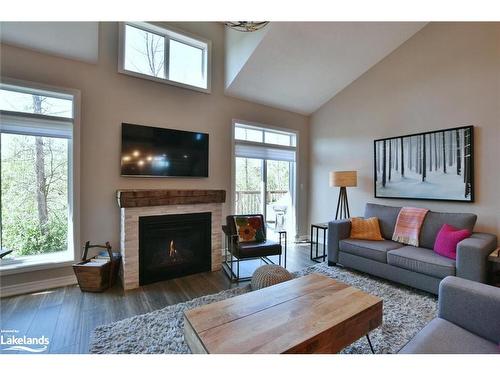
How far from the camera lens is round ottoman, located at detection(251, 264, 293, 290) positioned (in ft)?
7.16

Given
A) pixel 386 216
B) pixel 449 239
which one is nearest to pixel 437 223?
pixel 449 239

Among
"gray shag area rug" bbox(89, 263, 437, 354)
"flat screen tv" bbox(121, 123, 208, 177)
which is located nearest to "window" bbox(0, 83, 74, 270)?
"flat screen tv" bbox(121, 123, 208, 177)

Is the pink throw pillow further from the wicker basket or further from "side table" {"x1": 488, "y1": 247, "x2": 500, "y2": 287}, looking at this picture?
the wicker basket

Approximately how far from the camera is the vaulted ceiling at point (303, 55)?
10.3 feet

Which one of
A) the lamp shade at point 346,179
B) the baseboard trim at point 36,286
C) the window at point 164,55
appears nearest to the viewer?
the baseboard trim at point 36,286

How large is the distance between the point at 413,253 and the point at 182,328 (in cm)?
263

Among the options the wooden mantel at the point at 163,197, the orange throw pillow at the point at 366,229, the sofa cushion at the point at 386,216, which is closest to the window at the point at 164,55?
the wooden mantel at the point at 163,197

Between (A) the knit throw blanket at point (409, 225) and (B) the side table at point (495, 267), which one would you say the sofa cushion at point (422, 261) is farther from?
(B) the side table at point (495, 267)

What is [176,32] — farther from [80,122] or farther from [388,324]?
[388,324]

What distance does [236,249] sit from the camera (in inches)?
116

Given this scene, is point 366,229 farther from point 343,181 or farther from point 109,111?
point 109,111

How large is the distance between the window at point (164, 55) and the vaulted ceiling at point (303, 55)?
469 millimetres
